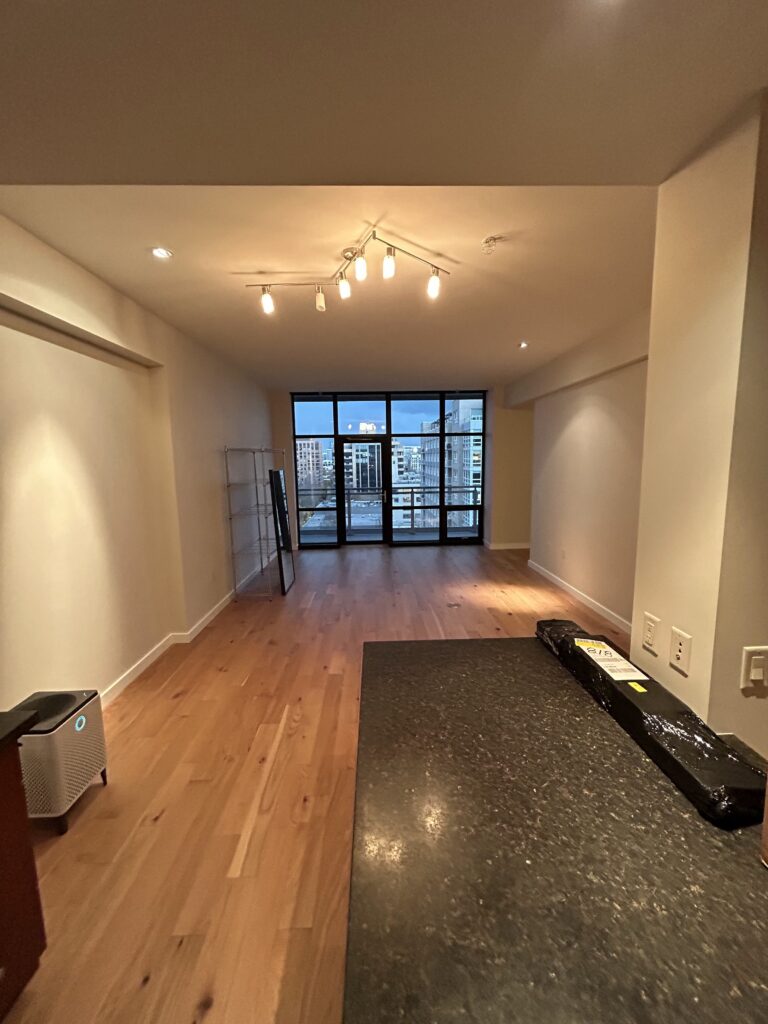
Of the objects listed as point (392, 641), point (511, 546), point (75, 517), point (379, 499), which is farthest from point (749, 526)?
point (379, 499)

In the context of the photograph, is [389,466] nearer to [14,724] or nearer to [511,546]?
[511,546]

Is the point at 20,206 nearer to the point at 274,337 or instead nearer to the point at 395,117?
the point at 395,117

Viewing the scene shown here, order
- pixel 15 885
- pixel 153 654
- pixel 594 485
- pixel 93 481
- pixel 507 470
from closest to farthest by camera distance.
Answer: pixel 15 885 → pixel 93 481 → pixel 153 654 → pixel 594 485 → pixel 507 470

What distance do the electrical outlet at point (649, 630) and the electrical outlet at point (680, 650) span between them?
0.27 ft

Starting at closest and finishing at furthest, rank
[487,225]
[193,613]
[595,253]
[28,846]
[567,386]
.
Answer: [28,846] < [487,225] < [595,253] < [193,613] < [567,386]

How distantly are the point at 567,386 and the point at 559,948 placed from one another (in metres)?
4.67

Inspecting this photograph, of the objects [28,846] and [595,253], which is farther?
[595,253]

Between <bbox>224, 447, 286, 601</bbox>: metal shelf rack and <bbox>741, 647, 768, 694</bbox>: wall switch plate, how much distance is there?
167 inches

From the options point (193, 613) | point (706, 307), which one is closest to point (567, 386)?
point (706, 307)

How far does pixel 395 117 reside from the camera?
0.98 meters

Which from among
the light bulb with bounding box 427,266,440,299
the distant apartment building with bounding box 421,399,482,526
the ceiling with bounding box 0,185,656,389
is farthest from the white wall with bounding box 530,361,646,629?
the light bulb with bounding box 427,266,440,299

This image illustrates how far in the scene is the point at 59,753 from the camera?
66.6 inches

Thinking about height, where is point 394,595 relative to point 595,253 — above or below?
below

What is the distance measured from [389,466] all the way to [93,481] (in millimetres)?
4933
